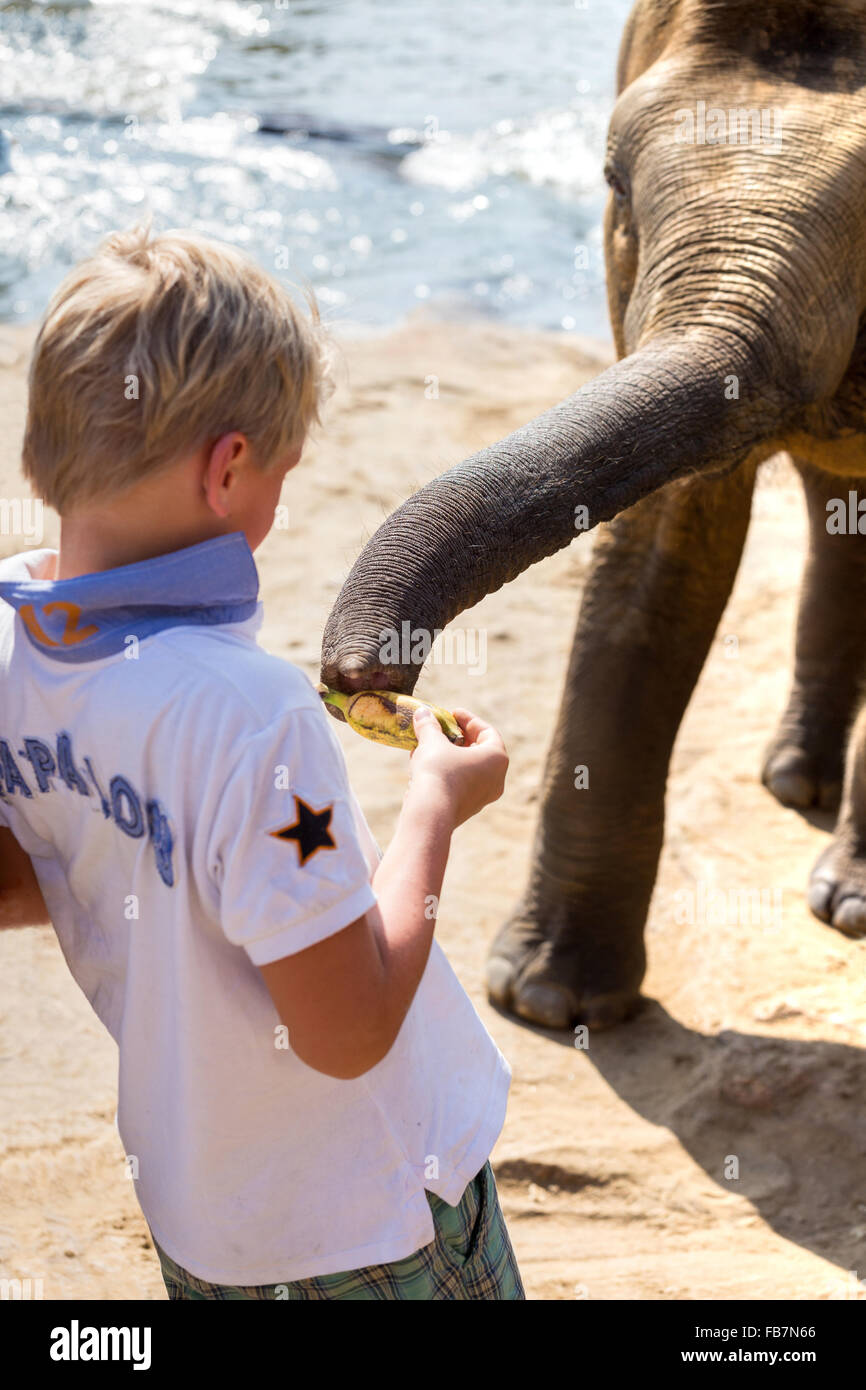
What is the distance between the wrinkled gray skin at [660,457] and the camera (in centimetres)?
228

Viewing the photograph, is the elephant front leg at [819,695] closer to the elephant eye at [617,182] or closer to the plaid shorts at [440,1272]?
the elephant eye at [617,182]

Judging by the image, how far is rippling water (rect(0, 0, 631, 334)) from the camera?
9.42 meters

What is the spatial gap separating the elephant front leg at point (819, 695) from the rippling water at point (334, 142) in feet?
11.7

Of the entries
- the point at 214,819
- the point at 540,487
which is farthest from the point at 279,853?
the point at 540,487

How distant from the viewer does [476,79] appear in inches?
540

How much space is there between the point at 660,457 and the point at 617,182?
98 centimetres

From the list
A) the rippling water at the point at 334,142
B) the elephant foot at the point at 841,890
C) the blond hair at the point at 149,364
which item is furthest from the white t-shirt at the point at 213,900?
the rippling water at the point at 334,142

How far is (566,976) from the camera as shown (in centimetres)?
369

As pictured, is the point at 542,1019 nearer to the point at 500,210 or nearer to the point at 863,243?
the point at 863,243

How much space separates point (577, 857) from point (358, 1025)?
7.71 ft

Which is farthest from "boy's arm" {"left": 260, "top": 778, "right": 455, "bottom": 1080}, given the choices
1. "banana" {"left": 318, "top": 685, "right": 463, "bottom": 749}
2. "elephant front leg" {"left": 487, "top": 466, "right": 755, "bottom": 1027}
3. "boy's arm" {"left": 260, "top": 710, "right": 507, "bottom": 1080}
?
"elephant front leg" {"left": 487, "top": 466, "right": 755, "bottom": 1027}

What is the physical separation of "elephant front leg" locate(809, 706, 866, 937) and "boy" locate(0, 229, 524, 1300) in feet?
8.19

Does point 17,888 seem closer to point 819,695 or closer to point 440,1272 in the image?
point 440,1272
